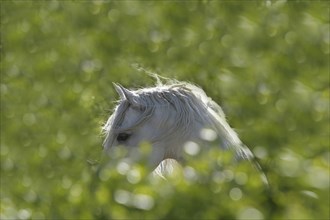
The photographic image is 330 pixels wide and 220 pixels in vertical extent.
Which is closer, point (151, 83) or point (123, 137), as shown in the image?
point (123, 137)

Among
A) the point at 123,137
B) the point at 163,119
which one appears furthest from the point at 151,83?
the point at 163,119

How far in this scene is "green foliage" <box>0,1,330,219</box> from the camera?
8.13 feet

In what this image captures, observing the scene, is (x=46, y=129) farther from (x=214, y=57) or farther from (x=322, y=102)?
(x=322, y=102)

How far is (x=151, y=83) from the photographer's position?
8148 millimetres

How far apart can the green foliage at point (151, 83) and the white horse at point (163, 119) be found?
15cm

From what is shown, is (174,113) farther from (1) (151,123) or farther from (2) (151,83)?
(2) (151,83)

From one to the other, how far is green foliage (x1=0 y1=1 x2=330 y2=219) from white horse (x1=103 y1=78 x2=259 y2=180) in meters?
0.15

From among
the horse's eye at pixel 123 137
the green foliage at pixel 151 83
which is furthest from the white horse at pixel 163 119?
the green foliage at pixel 151 83

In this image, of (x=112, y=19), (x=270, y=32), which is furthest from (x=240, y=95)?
(x=112, y=19)

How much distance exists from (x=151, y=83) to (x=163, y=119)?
9.48ft

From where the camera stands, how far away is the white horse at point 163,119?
5.13m

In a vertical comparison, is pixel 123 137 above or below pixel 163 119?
below

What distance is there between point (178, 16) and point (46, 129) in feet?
5.15

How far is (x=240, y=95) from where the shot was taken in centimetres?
515
